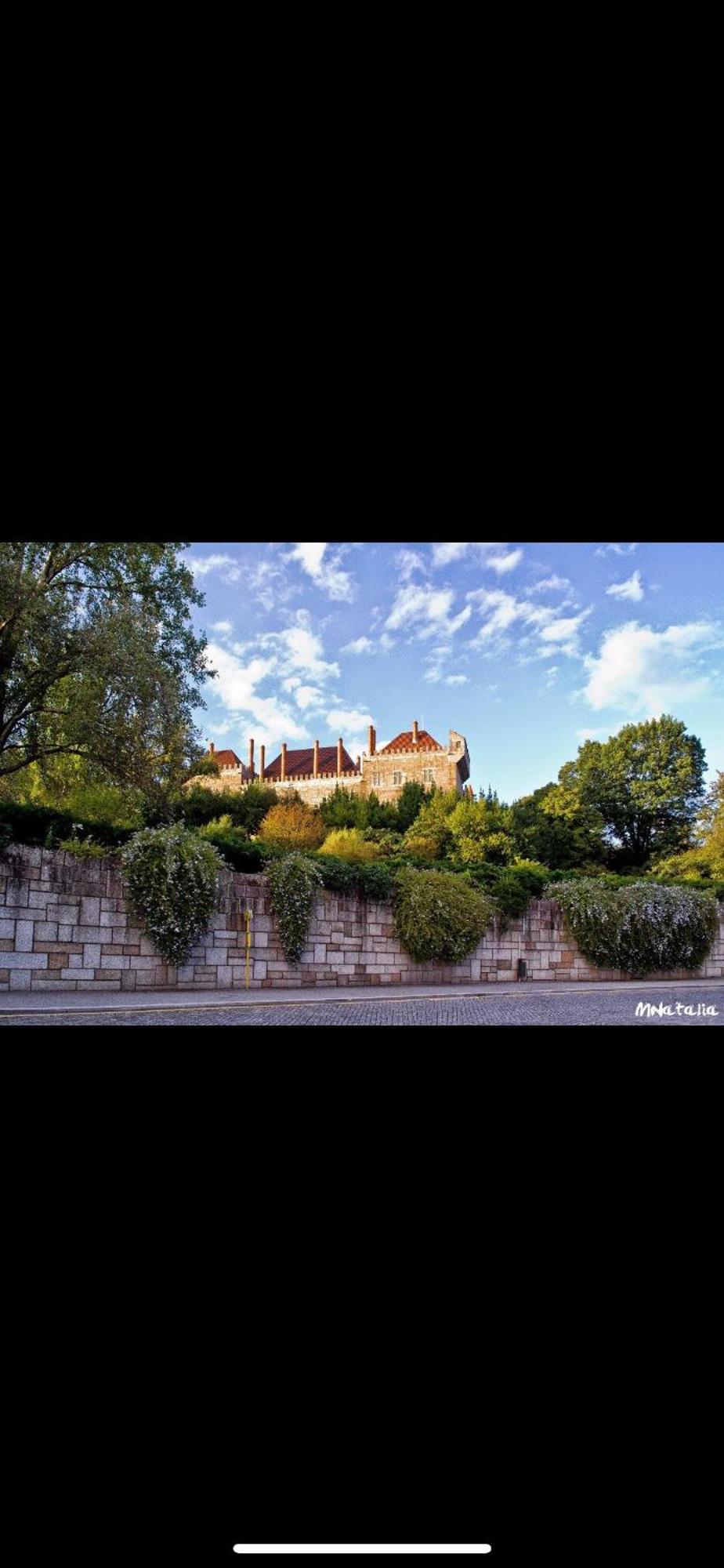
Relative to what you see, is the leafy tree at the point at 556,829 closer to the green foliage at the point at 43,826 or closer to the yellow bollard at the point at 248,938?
the yellow bollard at the point at 248,938

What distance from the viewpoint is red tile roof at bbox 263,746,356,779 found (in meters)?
9.95

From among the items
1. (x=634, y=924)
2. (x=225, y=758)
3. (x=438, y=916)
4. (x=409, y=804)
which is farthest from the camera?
(x=409, y=804)

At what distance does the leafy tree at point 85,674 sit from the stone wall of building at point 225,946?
885mm

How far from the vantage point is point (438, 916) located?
286 inches

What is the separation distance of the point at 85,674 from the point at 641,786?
767 centimetres

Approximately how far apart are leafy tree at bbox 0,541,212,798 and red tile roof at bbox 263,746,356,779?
145 inches

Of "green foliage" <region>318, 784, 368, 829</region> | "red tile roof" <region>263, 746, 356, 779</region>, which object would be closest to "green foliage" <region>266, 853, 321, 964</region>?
"green foliage" <region>318, 784, 368, 829</region>

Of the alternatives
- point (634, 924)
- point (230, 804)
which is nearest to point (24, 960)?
point (230, 804)

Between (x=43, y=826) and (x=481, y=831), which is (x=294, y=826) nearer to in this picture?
(x=481, y=831)

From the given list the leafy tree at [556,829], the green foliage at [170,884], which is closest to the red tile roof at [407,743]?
the leafy tree at [556,829]

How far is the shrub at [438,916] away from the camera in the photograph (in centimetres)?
718
